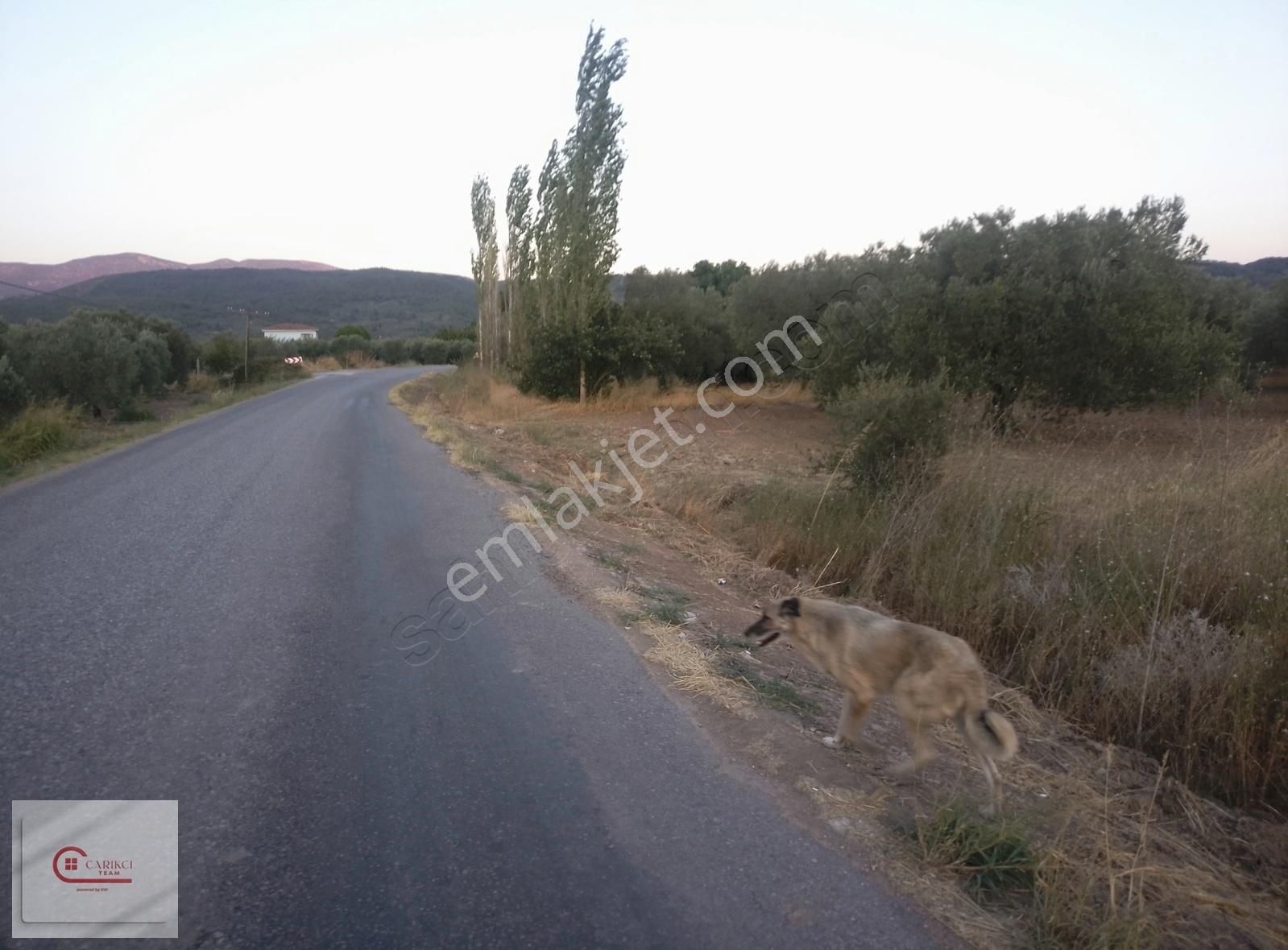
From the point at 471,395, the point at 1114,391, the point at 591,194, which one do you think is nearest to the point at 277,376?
the point at 471,395

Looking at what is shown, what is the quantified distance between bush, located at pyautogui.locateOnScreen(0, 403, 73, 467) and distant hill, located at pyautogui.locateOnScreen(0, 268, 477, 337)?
76657mm

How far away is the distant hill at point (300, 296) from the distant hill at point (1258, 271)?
8068cm

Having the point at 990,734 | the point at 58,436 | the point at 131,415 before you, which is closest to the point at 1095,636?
the point at 990,734

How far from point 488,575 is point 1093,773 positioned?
479cm

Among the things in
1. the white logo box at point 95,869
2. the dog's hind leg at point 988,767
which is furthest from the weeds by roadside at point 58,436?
the dog's hind leg at point 988,767

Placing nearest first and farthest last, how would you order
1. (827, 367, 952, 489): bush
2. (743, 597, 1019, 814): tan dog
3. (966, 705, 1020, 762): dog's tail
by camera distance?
(966, 705, 1020, 762): dog's tail → (743, 597, 1019, 814): tan dog → (827, 367, 952, 489): bush

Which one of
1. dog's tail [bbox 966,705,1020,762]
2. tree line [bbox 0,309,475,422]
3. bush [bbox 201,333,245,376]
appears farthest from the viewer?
bush [bbox 201,333,245,376]

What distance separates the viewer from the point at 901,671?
165 inches

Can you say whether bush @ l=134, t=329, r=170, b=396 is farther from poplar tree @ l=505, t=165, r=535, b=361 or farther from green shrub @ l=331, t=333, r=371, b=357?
green shrub @ l=331, t=333, r=371, b=357

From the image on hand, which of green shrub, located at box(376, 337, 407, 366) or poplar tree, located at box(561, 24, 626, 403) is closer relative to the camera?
poplar tree, located at box(561, 24, 626, 403)

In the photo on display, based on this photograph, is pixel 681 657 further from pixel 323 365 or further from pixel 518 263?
pixel 323 365

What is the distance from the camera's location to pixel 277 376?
48188 millimetres

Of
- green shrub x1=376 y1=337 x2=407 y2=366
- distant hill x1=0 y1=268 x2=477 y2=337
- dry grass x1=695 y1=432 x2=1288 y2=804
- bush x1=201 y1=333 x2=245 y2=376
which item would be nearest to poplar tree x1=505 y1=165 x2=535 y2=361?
bush x1=201 y1=333 x2=245 y2=376

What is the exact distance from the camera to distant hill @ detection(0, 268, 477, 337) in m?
96.4
